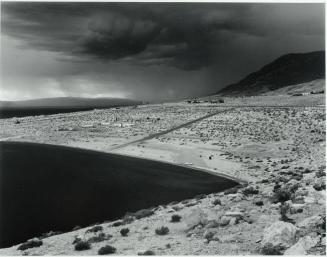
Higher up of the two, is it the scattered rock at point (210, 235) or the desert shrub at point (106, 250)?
the scattered rock at point (210, 235)

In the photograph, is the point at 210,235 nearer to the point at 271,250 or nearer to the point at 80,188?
the point at 271,250

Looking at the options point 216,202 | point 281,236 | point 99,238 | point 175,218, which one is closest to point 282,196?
point 216,202

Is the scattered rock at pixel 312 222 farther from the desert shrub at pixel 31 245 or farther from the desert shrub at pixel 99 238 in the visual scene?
the desert shrub at pixel 31 245

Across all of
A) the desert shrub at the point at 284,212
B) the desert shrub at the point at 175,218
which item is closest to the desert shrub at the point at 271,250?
the desert shrub at the point at 284,212

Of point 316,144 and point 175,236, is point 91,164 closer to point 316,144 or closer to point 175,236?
point 316,144

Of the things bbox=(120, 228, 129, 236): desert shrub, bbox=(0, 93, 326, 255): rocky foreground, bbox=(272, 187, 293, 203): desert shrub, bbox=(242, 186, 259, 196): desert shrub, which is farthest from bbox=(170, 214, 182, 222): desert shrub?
bbox=(242, 186, 259, 196): desert shrub

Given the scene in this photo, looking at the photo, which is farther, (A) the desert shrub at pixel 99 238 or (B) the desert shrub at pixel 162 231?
(B) the desert shrub at pixel 162 231
